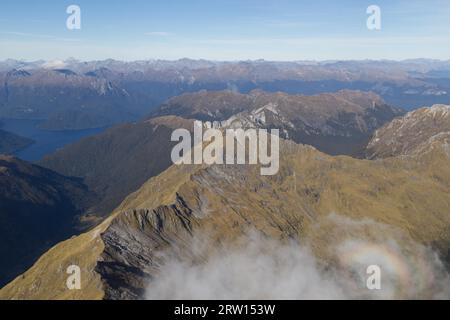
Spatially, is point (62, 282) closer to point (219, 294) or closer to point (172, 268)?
point (172, 268)
